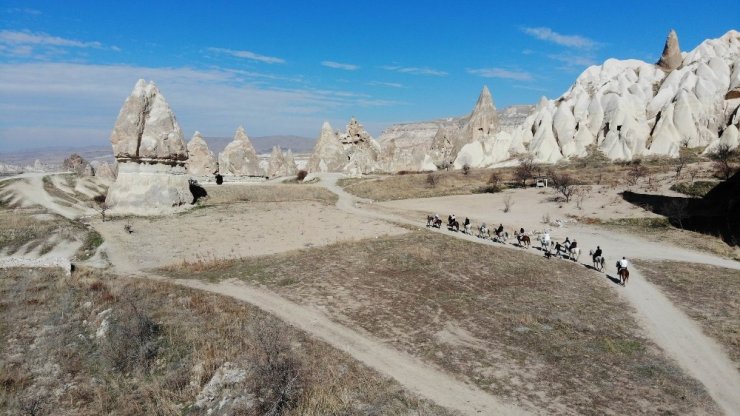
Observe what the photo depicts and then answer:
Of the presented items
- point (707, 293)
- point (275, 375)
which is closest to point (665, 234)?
point (707, 293)

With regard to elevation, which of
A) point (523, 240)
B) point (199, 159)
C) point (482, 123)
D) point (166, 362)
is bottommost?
point (166, 362)

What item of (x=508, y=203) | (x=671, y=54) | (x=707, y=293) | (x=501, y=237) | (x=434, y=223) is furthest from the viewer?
(x=671, y=54)

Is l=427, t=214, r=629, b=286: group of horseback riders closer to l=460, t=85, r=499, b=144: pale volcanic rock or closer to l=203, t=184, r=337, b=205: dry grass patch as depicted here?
l=203, t=184, r=337, b=205: dry grass patch

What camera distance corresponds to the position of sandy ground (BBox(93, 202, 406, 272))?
20.2 m

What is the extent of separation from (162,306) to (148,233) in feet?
40.9

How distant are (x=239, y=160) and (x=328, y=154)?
50.1 feet

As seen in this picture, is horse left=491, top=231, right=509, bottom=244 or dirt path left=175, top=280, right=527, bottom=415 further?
horse left=491, top=231, right=509, bottom=244

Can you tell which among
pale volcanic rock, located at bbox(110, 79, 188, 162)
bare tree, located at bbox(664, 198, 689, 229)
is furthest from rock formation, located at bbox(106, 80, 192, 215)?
bare tree, located at bbox(664, 198, 689, 229)

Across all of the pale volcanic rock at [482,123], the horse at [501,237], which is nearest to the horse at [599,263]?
the horse at [501,237]

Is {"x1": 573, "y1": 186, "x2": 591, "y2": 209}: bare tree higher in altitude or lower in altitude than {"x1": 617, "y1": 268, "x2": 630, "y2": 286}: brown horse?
higher

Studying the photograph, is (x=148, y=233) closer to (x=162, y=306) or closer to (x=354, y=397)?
(x=162, y=306)

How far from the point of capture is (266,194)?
1677 inches

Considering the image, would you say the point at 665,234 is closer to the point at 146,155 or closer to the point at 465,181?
the point at 465,181

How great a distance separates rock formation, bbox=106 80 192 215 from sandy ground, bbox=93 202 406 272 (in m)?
2.06
